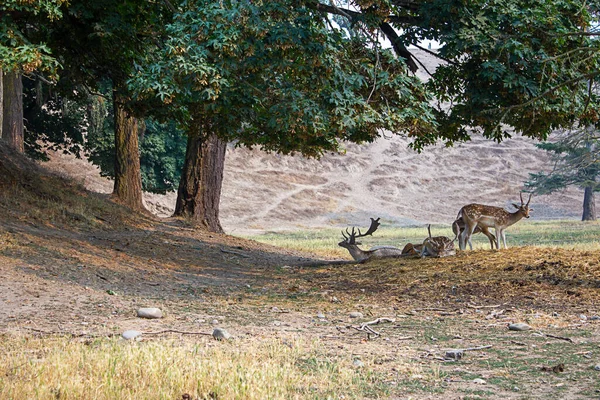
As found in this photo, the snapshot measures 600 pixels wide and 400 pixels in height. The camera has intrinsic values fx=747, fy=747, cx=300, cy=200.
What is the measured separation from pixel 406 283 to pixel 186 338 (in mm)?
5430

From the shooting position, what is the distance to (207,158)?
70.8ft

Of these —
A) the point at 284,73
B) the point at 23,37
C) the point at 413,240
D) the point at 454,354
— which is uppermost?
the point at 23,37

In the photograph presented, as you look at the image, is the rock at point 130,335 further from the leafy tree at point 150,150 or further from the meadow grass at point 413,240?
the leafy tree at point 150,150

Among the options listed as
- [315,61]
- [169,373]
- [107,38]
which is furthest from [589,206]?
[169,373]

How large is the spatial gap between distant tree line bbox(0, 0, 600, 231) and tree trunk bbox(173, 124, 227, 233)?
6.38m

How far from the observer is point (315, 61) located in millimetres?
10664

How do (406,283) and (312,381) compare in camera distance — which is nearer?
(312,381)

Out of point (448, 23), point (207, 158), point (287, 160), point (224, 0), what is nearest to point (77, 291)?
point (224, 0)

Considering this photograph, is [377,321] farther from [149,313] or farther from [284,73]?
[284,73]

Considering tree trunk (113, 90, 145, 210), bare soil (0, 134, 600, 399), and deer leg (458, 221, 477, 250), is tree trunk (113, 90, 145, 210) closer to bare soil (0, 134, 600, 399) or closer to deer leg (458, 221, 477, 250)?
bare soil (0, 134, 600, 399)

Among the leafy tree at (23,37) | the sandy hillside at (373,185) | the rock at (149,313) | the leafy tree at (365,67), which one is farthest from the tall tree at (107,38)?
the sandy hillside at (373,185)

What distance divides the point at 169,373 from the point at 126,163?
16324mm

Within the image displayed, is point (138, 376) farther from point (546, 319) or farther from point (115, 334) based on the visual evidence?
point (546, 319)

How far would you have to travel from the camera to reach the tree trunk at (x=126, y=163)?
838 inches
